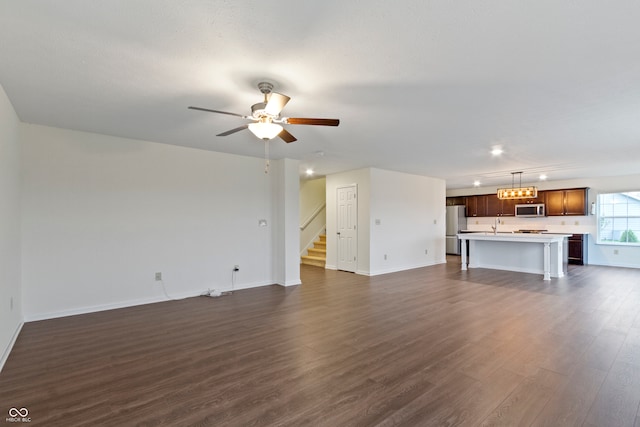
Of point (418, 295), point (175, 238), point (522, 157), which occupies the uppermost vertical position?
point (522, 157)

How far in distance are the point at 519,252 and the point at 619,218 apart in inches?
137

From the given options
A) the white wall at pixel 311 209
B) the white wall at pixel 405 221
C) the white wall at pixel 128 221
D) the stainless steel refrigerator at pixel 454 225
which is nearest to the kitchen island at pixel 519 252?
the white wall at pixel 405 221

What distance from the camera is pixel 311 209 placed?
31.3ft

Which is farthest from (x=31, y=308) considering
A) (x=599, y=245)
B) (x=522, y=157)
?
(x=599, y=245)

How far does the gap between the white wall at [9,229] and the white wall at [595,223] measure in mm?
11645

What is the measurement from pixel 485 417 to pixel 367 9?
2594 millimetres

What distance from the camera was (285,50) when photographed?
7.17 ft

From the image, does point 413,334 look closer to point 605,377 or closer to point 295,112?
point 605,377

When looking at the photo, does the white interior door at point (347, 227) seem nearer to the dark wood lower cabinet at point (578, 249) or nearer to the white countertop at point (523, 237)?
the white countertop at point (523, 237)

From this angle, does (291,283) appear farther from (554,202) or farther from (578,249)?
(554,202)

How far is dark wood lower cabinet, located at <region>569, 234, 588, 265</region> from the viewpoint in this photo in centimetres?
851

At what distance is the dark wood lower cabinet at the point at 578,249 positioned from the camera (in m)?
8.51

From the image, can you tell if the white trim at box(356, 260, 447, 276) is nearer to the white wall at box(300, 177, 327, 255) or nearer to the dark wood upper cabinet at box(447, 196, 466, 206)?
the white wall at box(300, 177, 327, 255)

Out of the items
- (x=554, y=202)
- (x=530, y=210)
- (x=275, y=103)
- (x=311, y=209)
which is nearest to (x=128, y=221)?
(x=275, y=103)
